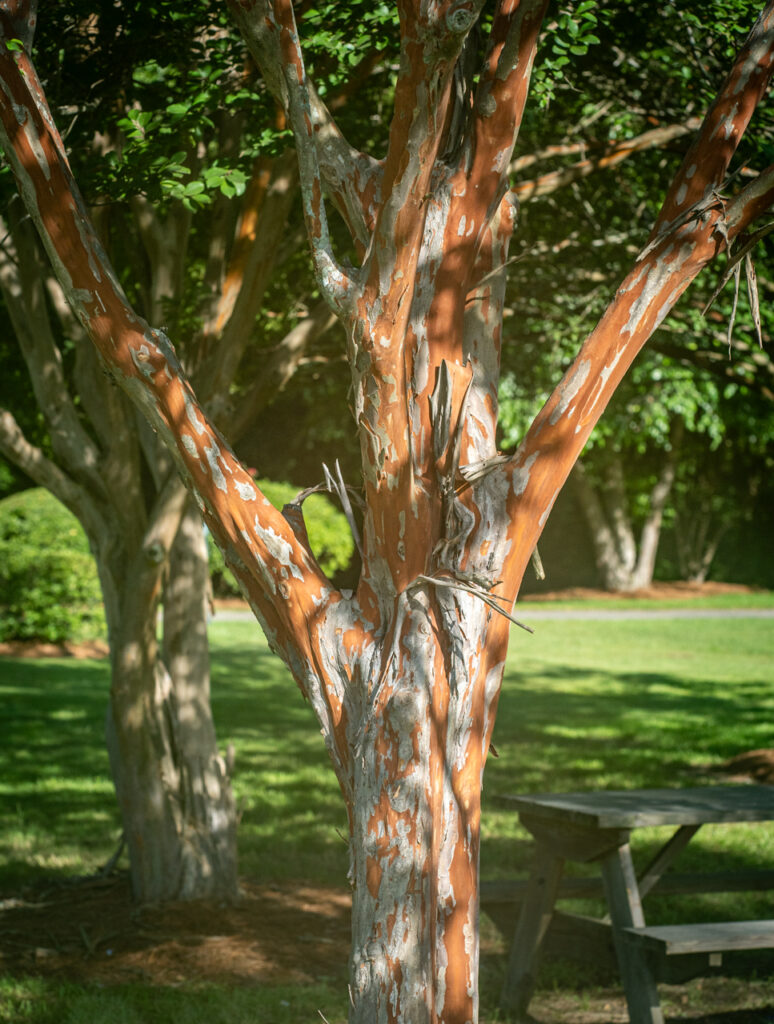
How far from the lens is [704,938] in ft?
12.2

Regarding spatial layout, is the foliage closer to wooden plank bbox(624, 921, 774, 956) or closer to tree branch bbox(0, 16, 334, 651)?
wooden plank bbox(624, 921, 774, 956)

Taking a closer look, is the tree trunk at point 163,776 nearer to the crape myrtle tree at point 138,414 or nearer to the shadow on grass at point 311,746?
the crape myrtle tree at point 138,414

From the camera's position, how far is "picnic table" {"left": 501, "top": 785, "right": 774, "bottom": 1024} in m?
3.83

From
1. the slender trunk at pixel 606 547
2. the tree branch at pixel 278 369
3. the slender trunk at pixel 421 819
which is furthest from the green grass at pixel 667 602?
the slender trunk at pixel 421 819

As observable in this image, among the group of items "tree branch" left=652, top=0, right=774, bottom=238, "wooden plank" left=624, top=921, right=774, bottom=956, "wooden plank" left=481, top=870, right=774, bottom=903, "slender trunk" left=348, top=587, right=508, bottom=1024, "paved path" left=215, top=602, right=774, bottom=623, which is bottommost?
"wooden plank" left=481, top=870, right=774, bottom=903

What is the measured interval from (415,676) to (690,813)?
1.96 m

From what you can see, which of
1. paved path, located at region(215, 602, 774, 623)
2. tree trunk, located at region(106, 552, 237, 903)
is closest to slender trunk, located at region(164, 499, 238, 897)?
tree trunk, located at region(106, 552, 237, 903)

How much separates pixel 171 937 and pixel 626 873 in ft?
7.11

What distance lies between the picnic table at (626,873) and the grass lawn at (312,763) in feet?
1.41

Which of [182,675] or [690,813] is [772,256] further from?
[182,675]

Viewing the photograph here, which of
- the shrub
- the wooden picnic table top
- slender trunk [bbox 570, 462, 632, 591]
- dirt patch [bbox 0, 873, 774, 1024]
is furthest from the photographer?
slender trunk [bbox 570, 462, 632, 591]

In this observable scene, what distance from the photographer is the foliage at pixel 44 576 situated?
51.6 feet

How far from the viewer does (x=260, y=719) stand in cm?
1136

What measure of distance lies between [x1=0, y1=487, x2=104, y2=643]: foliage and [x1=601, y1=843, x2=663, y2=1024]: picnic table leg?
12.5m
